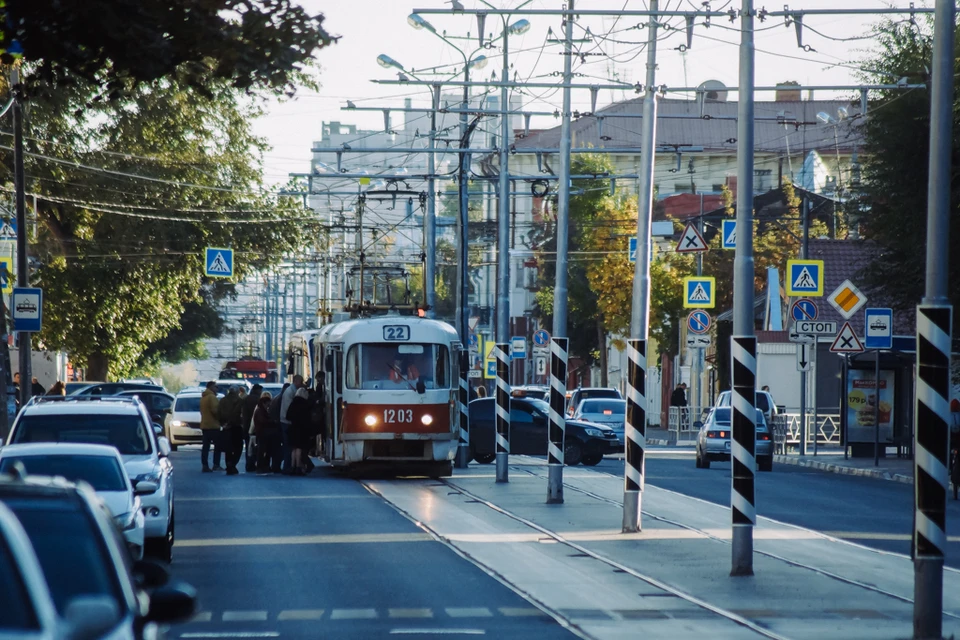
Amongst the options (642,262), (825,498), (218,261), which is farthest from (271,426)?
(218,261)

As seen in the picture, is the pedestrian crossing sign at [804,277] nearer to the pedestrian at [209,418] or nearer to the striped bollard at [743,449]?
the pedestrian at [209,418]

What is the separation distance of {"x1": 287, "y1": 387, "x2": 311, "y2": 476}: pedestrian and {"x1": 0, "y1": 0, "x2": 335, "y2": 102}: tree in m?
18.9

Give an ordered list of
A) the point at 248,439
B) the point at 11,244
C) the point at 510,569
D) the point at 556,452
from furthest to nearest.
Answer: the point at 11,244, the point at 248,439, the point at 556,452, the point at 510,569

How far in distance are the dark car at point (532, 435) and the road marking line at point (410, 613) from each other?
2406cm

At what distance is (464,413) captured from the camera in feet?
111

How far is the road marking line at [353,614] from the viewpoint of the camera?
1254 centimetres

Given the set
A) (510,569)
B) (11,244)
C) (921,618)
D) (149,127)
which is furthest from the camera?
(149,127)

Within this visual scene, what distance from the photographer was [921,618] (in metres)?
11.6

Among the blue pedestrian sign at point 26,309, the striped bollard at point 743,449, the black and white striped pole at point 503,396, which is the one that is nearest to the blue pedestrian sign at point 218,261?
the blue pedestrian sign at point 26,309

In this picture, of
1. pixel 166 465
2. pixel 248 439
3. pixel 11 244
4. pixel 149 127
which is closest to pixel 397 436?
pixel 248 439

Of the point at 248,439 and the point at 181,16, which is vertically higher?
the point at 181,16

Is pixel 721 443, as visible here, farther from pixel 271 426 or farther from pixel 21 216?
pixel 21 216

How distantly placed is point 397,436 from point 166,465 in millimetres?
13165

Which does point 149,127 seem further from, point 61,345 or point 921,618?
point 921,618
